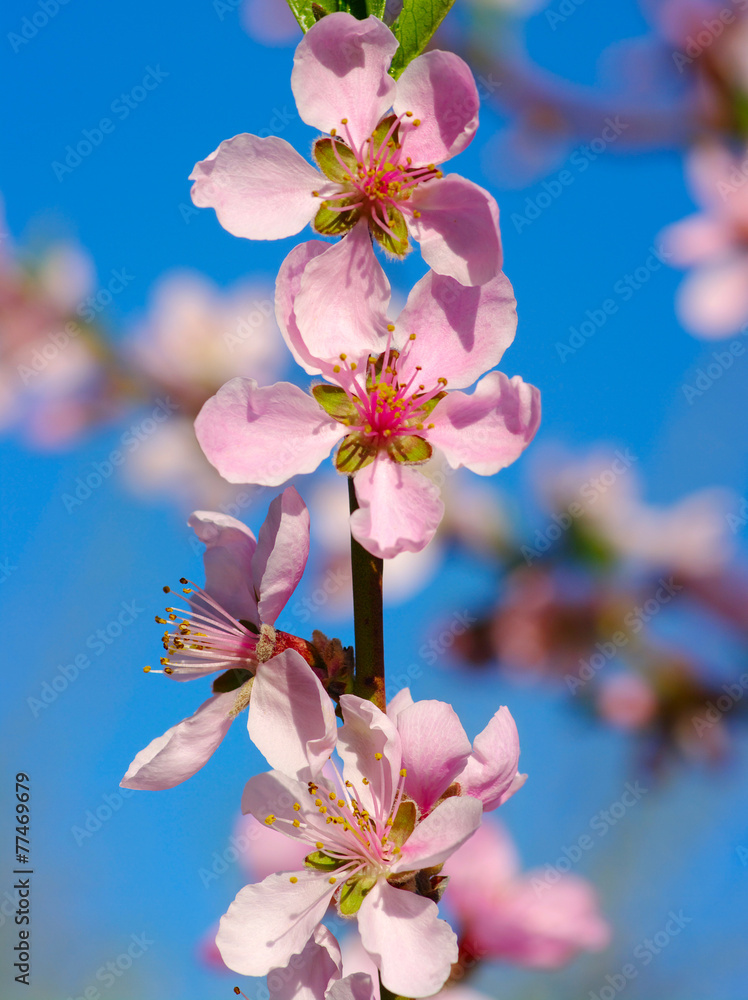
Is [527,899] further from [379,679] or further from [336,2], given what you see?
[336,2]

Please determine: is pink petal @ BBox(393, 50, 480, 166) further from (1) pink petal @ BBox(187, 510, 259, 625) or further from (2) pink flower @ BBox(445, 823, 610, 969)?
Answer: (2) pink flower @ BBox(445, 823, 610, 969)

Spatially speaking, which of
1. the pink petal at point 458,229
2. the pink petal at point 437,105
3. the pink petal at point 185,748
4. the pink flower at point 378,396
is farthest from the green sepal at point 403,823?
the pink petal at point 437,105

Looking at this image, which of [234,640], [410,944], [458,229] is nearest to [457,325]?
[458,229]

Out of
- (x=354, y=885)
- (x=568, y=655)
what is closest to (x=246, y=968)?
(x=354, y=885)

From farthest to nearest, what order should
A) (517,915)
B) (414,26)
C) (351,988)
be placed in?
(517,915) < (414,26) < (351,988)

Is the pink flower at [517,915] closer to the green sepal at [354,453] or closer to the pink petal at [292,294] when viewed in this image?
the green sepal at [354,453]

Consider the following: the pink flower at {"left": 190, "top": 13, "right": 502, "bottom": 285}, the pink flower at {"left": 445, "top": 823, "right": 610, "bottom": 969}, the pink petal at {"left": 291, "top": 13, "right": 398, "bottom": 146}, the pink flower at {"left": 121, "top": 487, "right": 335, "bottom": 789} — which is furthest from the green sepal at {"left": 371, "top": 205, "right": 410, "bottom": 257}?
the pink flower at {"left": 445, "top": 823, "right": 610, "bottom": 969}

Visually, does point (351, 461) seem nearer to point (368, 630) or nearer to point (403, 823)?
point (368, 630)
